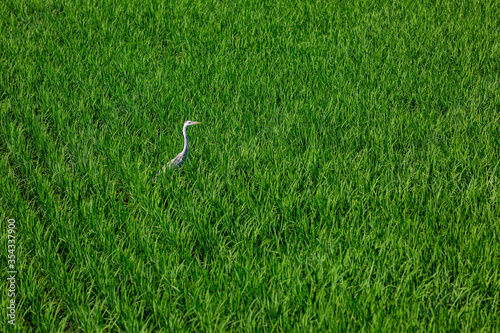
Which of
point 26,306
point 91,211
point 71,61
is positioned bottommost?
point 26,306

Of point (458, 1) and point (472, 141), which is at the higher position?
point (458, 1)

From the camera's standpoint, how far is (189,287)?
8.16 feet

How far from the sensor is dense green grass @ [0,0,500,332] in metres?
2.47

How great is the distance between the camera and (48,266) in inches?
105

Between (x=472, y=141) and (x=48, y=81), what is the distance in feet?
13.8

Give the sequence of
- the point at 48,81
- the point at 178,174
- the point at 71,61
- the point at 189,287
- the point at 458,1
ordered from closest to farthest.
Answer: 1. the point at 189,287
2. the point at 178,174
3. the point at 48,81
4. the point at 71,61
5. the point at 458,1

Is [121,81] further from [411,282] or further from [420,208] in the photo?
[411,282]

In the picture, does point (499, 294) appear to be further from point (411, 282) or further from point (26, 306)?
point (26, 306)

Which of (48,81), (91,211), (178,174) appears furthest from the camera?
(48,81)

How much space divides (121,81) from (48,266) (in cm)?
275

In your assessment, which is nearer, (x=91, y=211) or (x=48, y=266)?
(x=48, y=266)

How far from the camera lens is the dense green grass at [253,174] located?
247 cm

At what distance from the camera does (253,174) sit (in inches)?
140

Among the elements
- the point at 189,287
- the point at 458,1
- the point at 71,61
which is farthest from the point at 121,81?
the point at 458,1
